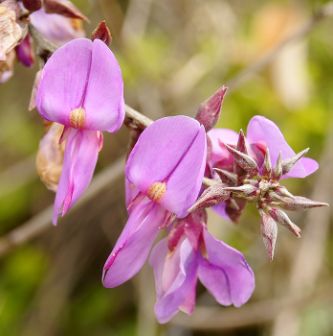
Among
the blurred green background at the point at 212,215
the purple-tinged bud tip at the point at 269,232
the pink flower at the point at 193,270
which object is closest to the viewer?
the purple-tinged bud tip at the point at 269,232

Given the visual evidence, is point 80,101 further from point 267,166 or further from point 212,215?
point 212,215

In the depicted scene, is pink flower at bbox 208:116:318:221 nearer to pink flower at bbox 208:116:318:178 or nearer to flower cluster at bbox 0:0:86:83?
pink flower at bbox 208:116:318:178

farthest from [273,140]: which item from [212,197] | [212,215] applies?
[212,215]

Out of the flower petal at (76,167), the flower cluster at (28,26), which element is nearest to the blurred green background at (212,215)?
the flower cluster at (28,26)

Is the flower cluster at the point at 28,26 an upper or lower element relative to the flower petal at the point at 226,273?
upper

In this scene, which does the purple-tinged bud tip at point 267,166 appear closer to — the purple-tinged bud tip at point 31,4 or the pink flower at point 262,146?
the pink flower at point 262,146
